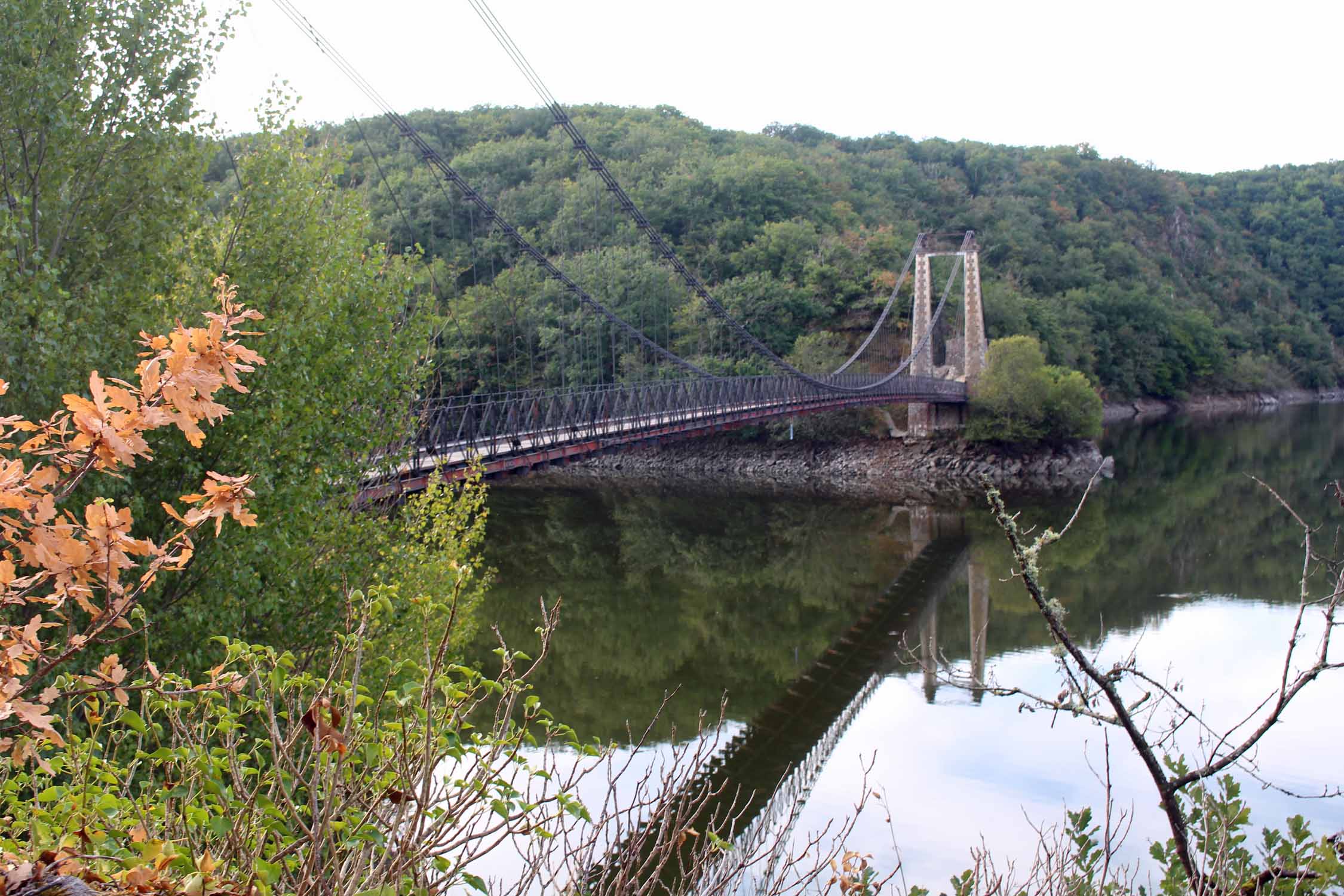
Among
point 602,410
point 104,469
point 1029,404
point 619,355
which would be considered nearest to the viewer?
point 104,469

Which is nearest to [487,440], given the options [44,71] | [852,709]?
[852,709]

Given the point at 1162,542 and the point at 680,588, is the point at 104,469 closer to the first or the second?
the point at 680,588

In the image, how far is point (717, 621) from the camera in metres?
15.1

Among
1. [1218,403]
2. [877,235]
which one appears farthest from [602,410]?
[1218,403]

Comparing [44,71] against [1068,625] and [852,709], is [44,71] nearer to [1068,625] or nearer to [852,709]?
[852,709]

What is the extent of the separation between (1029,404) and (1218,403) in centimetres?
2523

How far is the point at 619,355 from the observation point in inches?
1380

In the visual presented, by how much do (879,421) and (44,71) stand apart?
29.3 metres

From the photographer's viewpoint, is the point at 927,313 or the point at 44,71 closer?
the point at 44,71

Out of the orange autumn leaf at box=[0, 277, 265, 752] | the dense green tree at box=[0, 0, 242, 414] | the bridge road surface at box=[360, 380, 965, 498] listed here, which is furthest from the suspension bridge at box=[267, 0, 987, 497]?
the orange autumn leaf at box=[0, 277, 265, 752]

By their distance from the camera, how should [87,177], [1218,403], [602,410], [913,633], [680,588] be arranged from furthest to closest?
[1218,403] < [680,588] < [602,410] < [913,633] < [87,177]

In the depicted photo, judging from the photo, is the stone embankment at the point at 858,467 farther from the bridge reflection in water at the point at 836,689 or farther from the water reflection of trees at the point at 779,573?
the bridge reflection in water at the point at 836,689

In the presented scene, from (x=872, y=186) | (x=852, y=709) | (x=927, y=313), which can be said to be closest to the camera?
(x=852, y=709)

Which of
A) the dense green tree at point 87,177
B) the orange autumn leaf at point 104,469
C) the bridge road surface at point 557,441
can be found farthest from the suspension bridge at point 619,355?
the orange autumn leaf at point 104,469
